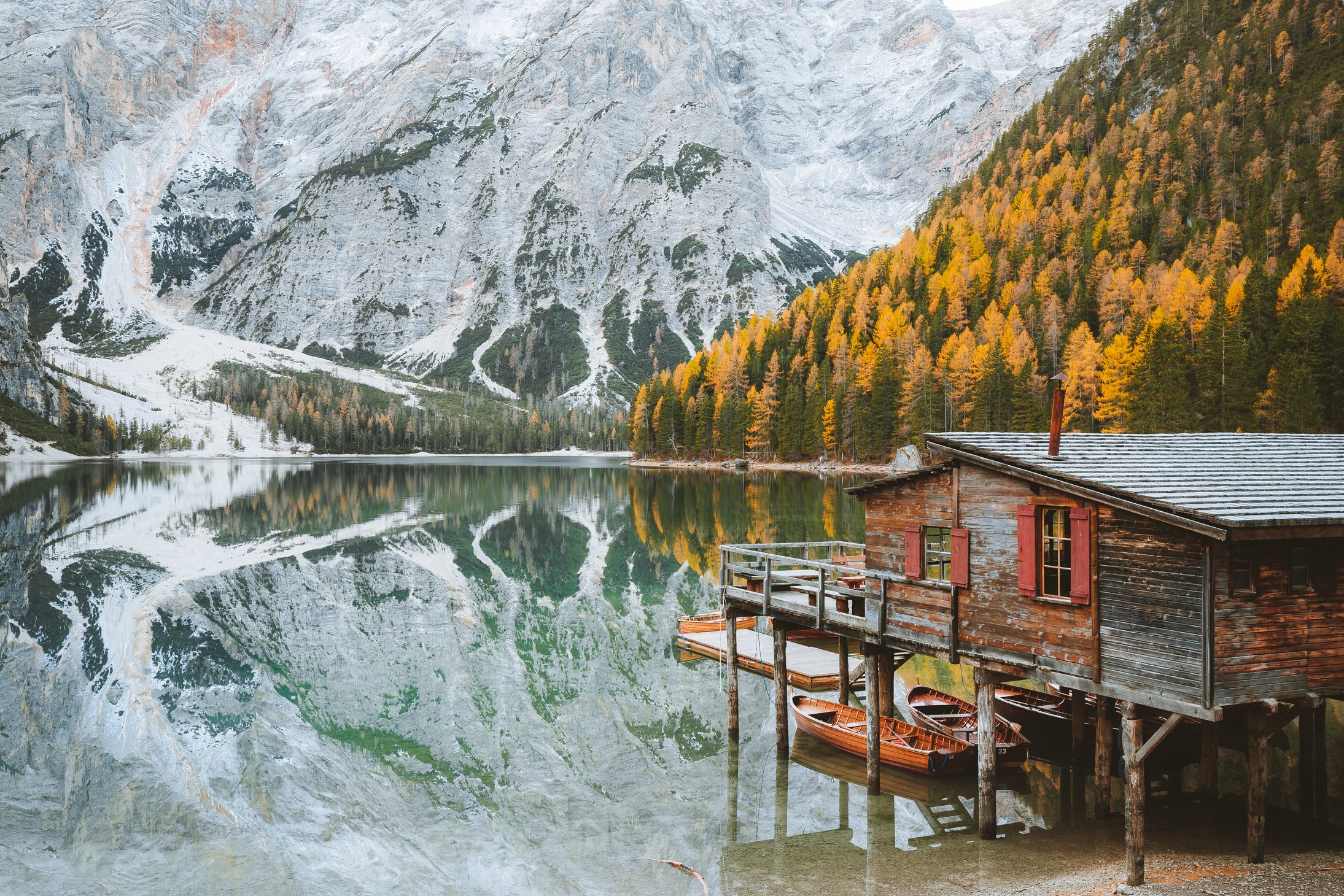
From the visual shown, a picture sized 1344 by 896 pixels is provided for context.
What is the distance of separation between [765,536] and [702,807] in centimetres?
3811

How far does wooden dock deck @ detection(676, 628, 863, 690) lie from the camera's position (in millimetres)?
30172

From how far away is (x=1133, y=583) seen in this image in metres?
15.2

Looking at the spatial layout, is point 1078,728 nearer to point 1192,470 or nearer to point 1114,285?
point 1192,470

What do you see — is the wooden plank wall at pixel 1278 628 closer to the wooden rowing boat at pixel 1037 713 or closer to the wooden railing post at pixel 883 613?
the wooden railing post at pixel 883 613

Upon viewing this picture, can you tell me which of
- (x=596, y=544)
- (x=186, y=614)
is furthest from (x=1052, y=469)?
(x=596, y=544)

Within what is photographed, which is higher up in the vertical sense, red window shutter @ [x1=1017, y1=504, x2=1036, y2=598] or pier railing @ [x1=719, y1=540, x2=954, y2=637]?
red window shutter @ [x1=1017, y1=504, x2=1036, y2=598]

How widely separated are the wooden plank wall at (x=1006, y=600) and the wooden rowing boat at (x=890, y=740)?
4375mm

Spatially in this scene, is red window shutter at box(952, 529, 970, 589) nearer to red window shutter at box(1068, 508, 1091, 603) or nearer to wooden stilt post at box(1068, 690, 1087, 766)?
red window shutter at box(1068, 508, 1091, 603)

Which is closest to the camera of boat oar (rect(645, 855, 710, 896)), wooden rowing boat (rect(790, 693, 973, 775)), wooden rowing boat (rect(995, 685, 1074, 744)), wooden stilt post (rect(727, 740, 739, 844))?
boat oar (rect(645, 855, 710, 896))

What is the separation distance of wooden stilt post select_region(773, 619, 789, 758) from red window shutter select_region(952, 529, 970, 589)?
262 inches

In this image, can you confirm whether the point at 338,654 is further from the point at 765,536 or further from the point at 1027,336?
the point at 1027,336

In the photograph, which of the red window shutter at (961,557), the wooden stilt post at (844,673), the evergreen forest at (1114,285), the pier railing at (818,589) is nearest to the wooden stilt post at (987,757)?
the red window shutter at (961,557)

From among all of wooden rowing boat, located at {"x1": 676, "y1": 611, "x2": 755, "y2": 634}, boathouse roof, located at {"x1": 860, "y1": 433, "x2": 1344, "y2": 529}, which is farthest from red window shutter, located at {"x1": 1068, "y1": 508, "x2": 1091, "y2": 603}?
wooden rowing boat, located at {"x1": 676, "y1": 611, "x2": 755, "y2": 634}

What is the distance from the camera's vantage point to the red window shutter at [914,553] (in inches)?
753
